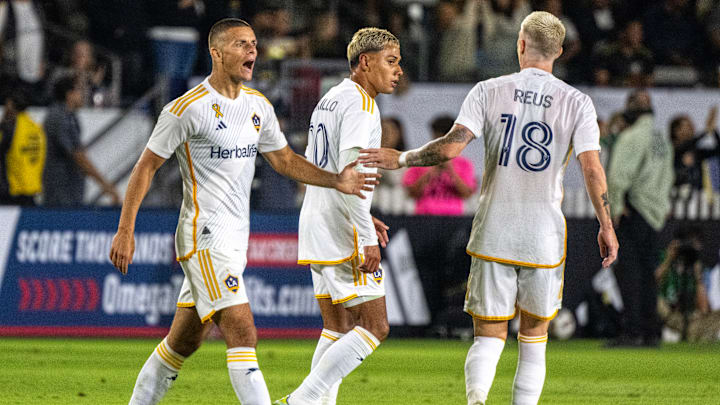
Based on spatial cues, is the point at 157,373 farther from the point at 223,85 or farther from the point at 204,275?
the point at 223,85

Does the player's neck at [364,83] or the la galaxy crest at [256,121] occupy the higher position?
the player's neck at [364,83]

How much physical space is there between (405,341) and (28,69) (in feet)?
22.4

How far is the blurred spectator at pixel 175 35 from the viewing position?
17219 mm

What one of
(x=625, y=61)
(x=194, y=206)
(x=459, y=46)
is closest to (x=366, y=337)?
(x=194, y=206)

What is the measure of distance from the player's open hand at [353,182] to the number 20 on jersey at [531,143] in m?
0.80

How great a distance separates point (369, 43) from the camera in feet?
25.0

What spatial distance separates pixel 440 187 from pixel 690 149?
11.3ft

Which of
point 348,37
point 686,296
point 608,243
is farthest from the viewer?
point 348,37

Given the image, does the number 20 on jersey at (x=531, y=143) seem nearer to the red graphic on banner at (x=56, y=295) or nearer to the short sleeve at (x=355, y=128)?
the short sleeve at (x=355, y=128)

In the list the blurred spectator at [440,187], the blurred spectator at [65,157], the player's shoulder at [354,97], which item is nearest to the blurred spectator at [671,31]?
the blurred spectator at [440,187]

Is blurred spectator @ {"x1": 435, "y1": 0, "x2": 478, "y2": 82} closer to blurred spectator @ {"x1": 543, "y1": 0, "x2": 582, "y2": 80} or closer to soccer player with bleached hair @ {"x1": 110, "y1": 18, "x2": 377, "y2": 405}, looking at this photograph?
blurred spectator @ {"x1": 543, "y1": 0, "x2": 582, "y2": 80}

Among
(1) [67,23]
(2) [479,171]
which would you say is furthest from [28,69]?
(2) [479,171]

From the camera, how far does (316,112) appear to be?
7.65 metres

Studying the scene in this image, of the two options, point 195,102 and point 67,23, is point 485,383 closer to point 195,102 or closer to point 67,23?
point 195,102
